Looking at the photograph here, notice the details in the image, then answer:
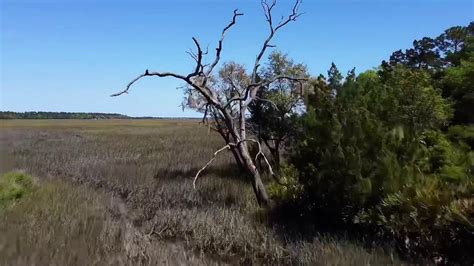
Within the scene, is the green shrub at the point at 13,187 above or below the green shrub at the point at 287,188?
below

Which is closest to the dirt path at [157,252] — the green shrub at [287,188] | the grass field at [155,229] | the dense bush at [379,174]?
the grass field at [155,229]

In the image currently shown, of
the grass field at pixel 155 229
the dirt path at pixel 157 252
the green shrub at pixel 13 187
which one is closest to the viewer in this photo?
the grass field at pixel 155 229

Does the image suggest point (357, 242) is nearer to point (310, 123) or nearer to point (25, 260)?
point (310, 123)

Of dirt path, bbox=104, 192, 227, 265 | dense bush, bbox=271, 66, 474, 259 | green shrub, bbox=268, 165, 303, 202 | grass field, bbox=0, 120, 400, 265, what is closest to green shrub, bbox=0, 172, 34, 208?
grass field, bbox=0, 120, 400, 265

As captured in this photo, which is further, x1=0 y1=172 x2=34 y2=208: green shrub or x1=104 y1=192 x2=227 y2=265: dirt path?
x1=0 y1=172 x2=34 y2=208: green shrub

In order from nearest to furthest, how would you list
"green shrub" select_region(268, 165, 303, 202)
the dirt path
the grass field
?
1. the grass field
2. the dirt path
3. "green shrub" select_region(268, 165, 303, 202)

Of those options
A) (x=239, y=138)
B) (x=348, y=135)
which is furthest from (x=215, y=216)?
(x=348, y=135)

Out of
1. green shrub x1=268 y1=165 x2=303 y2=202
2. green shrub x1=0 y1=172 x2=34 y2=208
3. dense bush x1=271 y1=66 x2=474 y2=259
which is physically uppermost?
dense bush x1=271 y1=66 x2=474 y2=259

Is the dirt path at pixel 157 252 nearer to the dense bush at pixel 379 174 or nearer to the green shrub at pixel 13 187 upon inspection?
the dense bush at pixel 379 174

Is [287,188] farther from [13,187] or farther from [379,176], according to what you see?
[13,187]

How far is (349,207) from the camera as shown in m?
9.00

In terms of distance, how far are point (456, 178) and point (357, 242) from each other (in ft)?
9.12

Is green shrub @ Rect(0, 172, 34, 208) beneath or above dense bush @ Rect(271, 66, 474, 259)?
beneath

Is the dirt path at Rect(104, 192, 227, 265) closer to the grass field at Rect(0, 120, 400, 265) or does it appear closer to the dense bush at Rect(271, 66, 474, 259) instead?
the grass field at Rect(0, 120, 400, 265)
